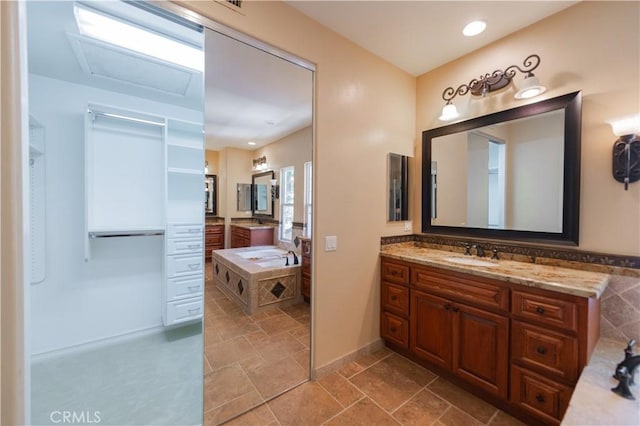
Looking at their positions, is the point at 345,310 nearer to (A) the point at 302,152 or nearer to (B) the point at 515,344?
(B) the point at 515,344

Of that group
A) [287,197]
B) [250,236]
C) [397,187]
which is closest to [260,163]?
[287,197]

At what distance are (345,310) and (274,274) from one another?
709 millimetres

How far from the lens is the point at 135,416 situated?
1628 mm

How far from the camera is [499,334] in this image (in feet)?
5.48

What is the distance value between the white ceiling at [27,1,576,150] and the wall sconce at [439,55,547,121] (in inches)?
11.4

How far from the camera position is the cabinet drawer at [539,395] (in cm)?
142

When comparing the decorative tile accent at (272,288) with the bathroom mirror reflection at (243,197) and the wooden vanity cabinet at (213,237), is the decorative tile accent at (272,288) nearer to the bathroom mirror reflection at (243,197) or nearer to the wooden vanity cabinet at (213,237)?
the wooden vanity cabinet at (213,237)

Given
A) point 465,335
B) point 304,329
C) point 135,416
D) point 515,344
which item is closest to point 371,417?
point 304,329

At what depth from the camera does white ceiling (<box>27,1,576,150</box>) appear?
64.1 inches

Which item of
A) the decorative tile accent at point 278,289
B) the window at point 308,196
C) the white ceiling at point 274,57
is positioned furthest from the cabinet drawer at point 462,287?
the white ceiling at point 274,57

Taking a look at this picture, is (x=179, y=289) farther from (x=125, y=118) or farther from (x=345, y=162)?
(x=345, y=162)

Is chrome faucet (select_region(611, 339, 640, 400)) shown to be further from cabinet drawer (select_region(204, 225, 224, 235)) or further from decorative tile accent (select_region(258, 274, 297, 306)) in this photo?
cabinet drawer (select_region(204, 225, 224, 235))

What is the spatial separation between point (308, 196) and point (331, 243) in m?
0.44

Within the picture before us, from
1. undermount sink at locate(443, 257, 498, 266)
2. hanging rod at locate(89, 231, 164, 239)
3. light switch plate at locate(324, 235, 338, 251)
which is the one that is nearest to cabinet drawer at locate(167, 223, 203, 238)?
hanging rod at locate(89, 231, 164, 239)
